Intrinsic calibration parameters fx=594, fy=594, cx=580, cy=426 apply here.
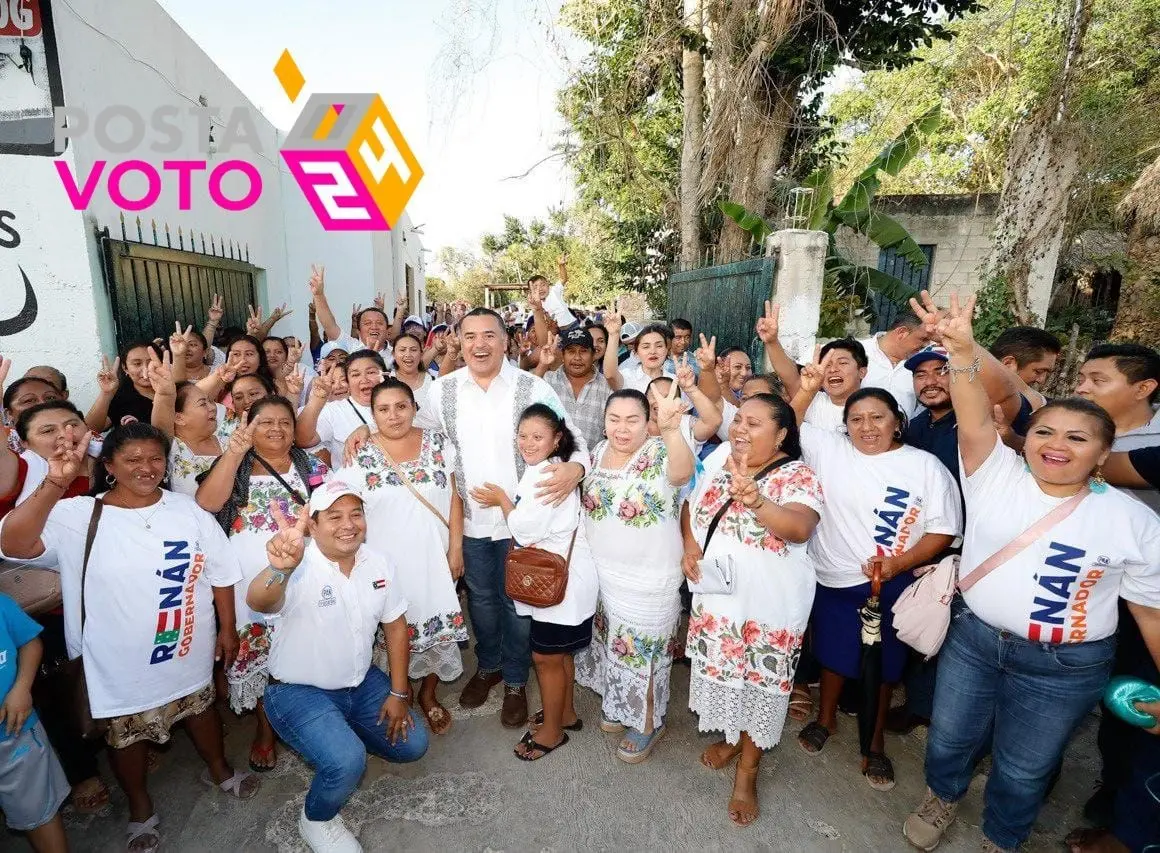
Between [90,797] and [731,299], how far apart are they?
6195 mm

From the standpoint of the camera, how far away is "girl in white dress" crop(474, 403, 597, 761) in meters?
2.68

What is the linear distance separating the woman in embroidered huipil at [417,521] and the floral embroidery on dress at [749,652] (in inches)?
50.0

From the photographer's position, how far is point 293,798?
2.69 meters

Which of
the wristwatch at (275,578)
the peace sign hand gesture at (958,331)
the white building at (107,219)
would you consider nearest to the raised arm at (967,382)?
the peace sign hand gesture at (958,331)

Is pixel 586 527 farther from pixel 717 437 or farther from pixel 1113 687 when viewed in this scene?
pixel 1113 687

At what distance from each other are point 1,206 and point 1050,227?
10.3m

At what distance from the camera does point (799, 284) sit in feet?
18.1

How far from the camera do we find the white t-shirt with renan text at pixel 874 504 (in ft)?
8.72

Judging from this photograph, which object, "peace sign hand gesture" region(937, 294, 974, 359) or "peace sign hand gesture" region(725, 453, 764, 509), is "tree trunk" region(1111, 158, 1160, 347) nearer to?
"peace sign hand gesture" region(937, 294, 974, 359)

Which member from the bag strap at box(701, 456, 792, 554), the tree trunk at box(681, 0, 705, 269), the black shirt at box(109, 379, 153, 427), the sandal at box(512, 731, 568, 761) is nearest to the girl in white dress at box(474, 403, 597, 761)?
the sandal at box(512, 731, 568, 761)

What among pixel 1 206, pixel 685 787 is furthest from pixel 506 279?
pixel 685 787

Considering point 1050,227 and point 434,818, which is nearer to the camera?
point 434,818

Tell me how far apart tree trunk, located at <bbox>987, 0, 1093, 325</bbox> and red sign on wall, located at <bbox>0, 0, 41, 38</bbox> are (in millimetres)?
8090

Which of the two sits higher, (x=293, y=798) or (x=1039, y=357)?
(x=1039, y=357)
